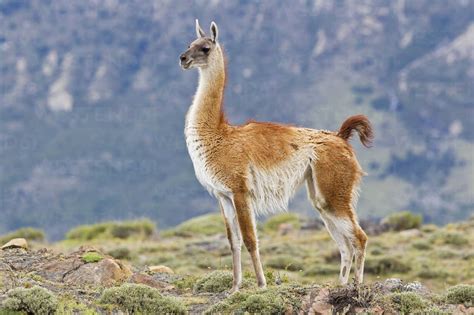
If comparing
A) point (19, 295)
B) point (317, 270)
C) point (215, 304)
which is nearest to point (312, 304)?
point (215, 304)

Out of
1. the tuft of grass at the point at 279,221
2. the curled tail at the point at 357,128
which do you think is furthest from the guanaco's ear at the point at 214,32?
the tuft of grass at the point at 279,221

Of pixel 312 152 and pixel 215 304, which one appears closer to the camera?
pixel 215 304

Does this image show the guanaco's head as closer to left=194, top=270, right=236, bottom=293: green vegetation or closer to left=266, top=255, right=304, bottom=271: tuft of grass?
left=194, top=270, right=236, bottom=293: green vegetation

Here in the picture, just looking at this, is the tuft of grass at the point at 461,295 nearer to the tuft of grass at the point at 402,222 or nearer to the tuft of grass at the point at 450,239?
the tuft of grass at the point at 450,239

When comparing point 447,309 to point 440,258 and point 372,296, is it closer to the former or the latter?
point 372,296

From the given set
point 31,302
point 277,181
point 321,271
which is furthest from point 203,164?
point 321,271

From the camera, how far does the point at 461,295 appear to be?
44.4 ft

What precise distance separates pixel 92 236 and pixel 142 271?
26591mm

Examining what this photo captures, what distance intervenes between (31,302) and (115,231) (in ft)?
103

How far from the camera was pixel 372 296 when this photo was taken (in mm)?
12242

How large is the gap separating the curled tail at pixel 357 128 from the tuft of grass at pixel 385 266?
1529cm

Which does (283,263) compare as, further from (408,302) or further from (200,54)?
(408,302)

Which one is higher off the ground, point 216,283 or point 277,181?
point 277,181

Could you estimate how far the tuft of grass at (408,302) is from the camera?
41.1 feet
